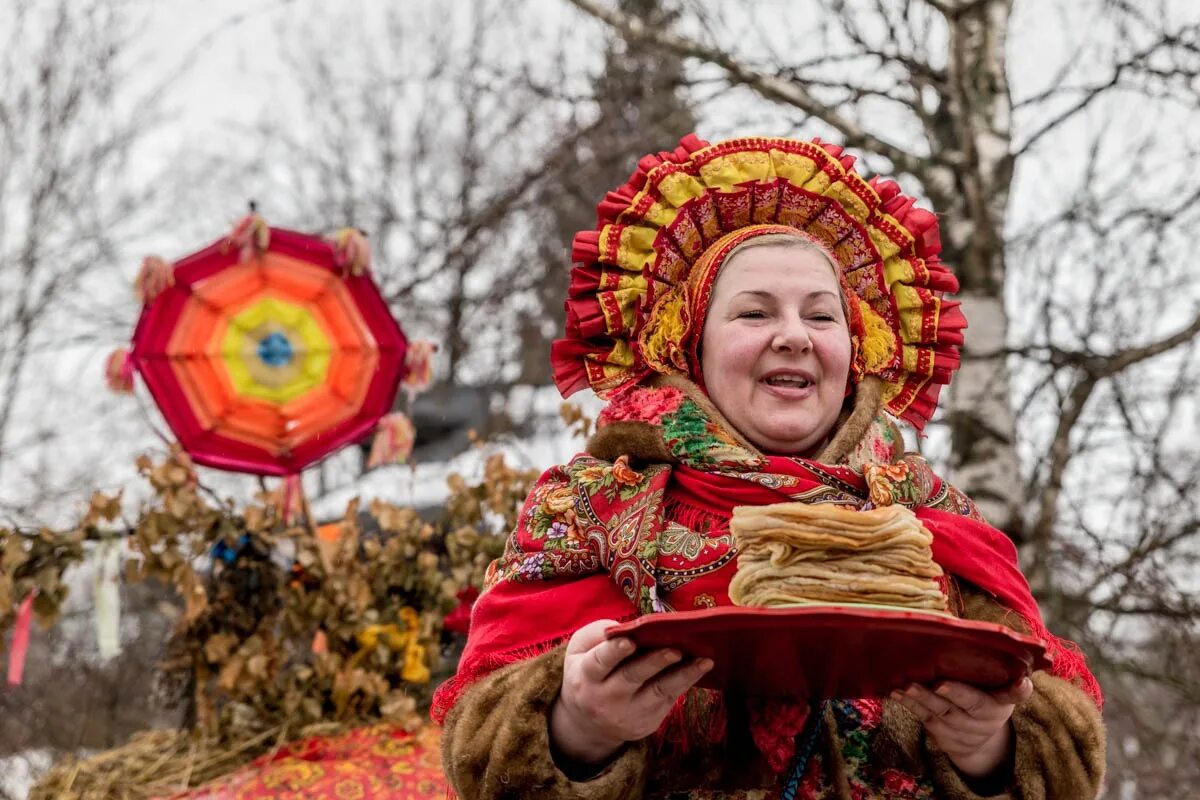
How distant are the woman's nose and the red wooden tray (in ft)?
2.23

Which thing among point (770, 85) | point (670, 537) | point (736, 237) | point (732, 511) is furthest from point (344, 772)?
point (770, 85)

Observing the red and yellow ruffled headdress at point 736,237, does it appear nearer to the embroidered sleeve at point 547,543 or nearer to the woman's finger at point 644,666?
the embroidered sleeve at point 547,543

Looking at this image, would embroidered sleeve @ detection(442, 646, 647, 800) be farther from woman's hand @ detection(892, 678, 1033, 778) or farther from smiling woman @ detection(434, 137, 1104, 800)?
woman's hand @ detection(892, 678, 1033, 778)

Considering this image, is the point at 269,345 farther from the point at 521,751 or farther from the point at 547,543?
the point at 521,751

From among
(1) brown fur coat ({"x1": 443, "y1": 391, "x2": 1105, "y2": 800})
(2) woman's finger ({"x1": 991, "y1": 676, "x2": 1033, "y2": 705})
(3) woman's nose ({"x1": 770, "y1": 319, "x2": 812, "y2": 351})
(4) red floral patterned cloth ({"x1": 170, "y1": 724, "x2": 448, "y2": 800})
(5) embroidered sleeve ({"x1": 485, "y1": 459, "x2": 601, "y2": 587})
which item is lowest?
(4) red floral patterned cloth ({"x1": 170, "y1": 724, "x2": 448, "y2": 800})

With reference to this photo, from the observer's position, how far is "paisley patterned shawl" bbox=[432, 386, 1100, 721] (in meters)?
2.08

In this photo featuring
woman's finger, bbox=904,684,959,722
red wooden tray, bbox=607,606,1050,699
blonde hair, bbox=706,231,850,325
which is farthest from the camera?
blonde hair, bbox=706,231,850,325

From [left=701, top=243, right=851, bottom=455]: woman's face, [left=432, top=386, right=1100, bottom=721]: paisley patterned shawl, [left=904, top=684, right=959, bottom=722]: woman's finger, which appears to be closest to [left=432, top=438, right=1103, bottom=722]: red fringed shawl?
[left=432, top=386, right=1100, bottom=721]: paisley patterned shawl

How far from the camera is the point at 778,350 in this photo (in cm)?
229

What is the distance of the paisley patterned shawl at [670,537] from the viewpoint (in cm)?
208

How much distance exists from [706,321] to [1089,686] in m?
0.99

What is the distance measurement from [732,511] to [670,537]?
0.13 m

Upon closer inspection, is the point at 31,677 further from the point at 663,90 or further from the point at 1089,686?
the point at 1089,686

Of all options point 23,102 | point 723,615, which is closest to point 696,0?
point 723,615
